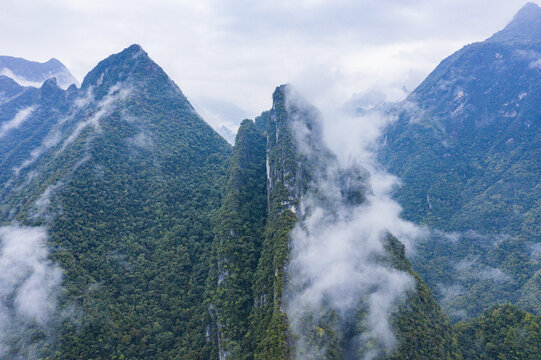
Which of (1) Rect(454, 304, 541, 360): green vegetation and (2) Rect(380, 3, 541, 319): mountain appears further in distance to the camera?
(2) Rect(380, 3, 541, 319): mountain

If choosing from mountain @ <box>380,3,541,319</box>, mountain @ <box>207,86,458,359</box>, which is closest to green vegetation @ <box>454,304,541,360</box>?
mountain @ <box>207,86,458,359</box>

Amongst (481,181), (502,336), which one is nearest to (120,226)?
(502,336)

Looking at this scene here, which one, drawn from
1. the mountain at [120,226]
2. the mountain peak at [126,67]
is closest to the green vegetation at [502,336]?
the mountain at [120,226]

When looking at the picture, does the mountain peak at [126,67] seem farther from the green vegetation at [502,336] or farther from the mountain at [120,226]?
the green vegetation at [502,336]

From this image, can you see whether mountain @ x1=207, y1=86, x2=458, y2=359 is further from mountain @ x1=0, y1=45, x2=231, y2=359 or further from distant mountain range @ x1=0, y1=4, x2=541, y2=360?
mountain @ x1=0, y1=45, x2=231, y2=359

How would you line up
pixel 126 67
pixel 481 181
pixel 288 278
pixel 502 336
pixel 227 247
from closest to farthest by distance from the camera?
pixel 288 278 < pixel 502 336 < pixel 227 247 < pixel 126 67 < pixel 481 181

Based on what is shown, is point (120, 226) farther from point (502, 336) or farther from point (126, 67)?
point (502, 336)

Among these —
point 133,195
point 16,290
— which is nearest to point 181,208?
point 133,195
